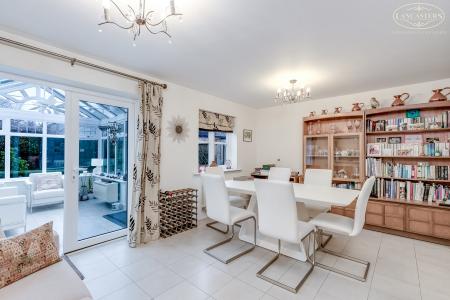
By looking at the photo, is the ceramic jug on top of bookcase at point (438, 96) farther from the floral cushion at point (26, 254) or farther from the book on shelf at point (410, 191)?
the floral cushion at point (26, 254)

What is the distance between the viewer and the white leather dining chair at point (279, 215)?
1902 millimetres

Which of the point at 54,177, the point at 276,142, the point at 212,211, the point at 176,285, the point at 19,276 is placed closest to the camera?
the point at 19,276

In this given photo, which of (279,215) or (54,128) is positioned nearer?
(279,215)

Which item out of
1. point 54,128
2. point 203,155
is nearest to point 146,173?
point 203,155

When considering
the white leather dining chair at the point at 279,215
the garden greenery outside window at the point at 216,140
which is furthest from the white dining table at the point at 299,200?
the garden greenery outside window at the point at 216,140

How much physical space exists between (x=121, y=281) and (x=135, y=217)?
0.86 meters

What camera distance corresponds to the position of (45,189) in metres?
4.12

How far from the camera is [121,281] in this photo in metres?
2.01

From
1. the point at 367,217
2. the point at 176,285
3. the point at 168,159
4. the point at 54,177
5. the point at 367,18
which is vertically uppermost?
the point at 367,18

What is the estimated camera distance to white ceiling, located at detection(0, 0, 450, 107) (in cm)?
163

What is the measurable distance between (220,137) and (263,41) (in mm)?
2681

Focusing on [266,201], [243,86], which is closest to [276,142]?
[243,86]

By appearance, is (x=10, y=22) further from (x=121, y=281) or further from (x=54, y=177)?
(x=54, y=177)

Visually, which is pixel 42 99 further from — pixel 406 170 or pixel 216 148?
pixel 406 170
